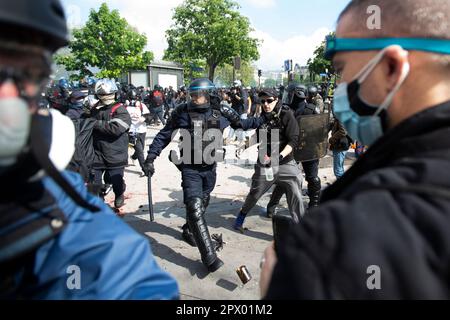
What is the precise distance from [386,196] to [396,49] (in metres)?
0.52

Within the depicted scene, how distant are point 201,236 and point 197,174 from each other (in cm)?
72

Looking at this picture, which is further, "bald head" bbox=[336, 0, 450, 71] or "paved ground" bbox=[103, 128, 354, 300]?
"paved ground" bbox=[103, 128, 354, 300]

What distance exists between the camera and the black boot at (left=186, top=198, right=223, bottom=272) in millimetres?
3547

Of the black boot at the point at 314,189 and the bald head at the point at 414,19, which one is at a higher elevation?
the bald head at the point at 414,19

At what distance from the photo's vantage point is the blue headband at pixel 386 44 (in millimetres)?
1017

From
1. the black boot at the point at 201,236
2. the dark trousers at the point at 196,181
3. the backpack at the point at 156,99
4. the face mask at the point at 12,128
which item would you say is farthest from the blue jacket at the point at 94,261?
the backpack at the point at 156,99

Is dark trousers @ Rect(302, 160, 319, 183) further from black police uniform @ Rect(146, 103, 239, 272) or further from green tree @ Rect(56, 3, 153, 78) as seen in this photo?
green tree @ Rect(56, 3, 153, 78)

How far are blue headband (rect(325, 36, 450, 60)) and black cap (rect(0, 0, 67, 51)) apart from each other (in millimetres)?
888

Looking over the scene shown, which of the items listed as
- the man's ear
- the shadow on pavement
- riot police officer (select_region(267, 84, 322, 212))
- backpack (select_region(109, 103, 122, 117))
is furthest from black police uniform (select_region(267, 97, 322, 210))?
the man's ear

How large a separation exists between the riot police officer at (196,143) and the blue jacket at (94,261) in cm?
266

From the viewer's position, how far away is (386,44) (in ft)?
3.51

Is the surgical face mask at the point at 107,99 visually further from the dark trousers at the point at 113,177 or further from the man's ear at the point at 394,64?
the man's ear at the point at 394,64

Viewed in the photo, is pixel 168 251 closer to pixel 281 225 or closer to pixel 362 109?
pixel 281 225

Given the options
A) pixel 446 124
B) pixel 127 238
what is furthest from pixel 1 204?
pixel 446 124
